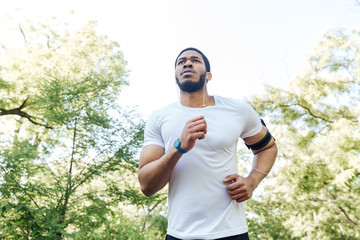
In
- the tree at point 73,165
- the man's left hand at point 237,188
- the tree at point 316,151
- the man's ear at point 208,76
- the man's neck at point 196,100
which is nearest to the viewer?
the man's left hand at point 237,188

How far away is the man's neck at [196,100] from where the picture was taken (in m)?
1.60

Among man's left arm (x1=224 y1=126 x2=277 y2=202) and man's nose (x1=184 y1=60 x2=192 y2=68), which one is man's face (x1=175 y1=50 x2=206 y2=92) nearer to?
man's nose (x1=184 y1=60 x2=192 y2=68)

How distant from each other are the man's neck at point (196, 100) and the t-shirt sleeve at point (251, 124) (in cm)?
23

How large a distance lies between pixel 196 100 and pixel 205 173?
513 millimetres

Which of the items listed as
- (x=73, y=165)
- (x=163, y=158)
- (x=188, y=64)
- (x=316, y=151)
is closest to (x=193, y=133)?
(x=163, y=158)

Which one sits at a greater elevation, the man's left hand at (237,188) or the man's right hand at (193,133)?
the man's right hand at (193,133)

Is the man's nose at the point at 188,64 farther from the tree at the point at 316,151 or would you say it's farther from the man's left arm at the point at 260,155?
the tree at the point at 316,151

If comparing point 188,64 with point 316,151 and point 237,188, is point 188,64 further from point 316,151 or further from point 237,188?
point 316,151

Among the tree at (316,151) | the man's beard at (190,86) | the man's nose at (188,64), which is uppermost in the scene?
the man's nose at (188,64)

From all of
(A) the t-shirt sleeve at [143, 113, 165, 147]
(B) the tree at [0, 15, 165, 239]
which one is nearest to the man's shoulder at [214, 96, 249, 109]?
(A) the t-shirt sleeve at [143, 113, 165, 147]

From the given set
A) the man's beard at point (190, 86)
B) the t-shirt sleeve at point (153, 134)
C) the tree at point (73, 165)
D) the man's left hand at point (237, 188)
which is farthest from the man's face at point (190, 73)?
the tree at point (73, 165)

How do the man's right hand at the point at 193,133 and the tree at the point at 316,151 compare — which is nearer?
the man's right hand at the point at 193,133

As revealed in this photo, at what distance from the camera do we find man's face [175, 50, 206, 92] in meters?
1.61

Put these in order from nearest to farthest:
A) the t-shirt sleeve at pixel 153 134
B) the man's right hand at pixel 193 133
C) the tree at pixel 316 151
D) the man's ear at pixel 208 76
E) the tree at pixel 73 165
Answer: the man's right hand at pixel 193 133 < the t-shirt sleeve at pixel 153 134 < the man's ear at pixel 208 76 < the tree at pixel 73 165 < the tree at pixel 316 151
